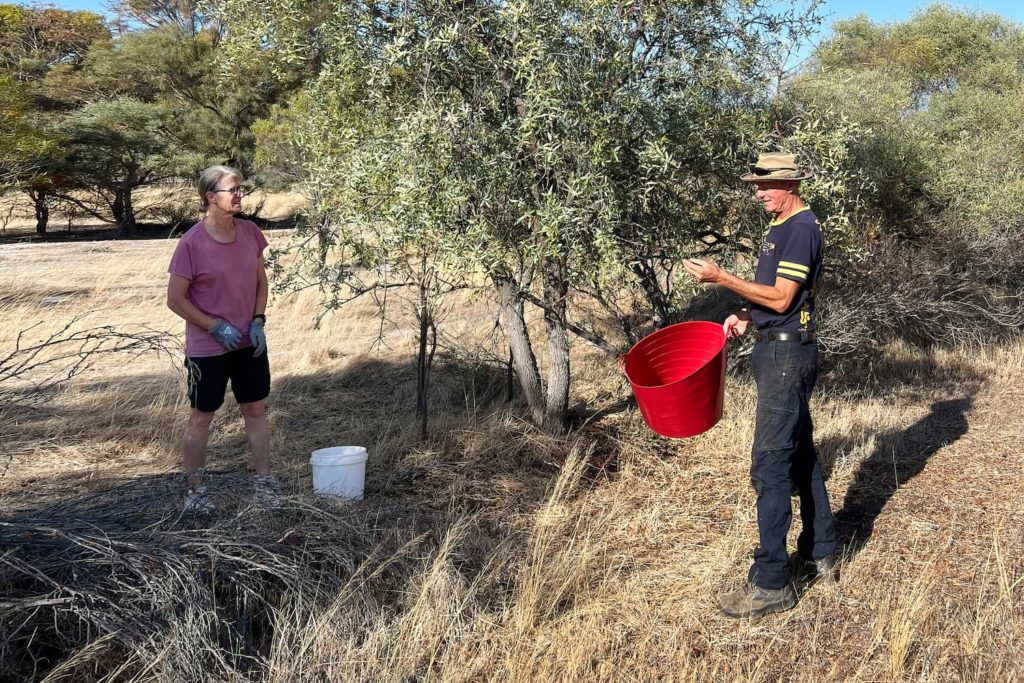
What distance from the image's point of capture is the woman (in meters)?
4.18

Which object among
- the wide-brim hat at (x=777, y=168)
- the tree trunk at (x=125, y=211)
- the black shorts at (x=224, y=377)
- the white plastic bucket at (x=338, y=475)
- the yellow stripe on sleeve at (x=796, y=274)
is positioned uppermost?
the wide-brim hat at (x=777, y=168)

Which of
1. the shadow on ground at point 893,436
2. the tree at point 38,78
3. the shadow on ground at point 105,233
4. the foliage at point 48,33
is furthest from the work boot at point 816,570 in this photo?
the foliage at point 48,33

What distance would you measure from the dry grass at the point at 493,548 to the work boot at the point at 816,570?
3.0 inches

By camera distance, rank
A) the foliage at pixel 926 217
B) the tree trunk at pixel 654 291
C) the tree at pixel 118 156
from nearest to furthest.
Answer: the tree trunk at pixel 654 291
the foliage at pixel 926 217
the tree at pixel 118 156

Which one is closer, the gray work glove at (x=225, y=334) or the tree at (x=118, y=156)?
the gray work glove at (x=225, y=334)

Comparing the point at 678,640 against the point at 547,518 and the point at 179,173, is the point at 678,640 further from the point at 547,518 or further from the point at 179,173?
the point at 179,173

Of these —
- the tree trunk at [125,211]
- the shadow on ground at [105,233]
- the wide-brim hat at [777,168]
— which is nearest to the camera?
the wide-brim hat at [777,168]

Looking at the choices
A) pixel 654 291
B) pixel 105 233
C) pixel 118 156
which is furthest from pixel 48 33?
pixel 654 291

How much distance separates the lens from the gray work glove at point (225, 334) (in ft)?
13.8

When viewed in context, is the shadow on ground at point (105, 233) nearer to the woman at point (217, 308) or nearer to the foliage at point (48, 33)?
the foliage at point (48, 33)

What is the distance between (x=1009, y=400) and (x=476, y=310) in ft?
17.2

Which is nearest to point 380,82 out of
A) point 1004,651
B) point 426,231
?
point 426,231

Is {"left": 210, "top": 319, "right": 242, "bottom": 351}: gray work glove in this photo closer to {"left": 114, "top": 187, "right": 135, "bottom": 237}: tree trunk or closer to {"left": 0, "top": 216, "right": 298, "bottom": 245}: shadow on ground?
→ {"left": 0, "top": 216, "right": 298, "bottom": 245}: shadow on ground

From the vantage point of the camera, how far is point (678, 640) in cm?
334
